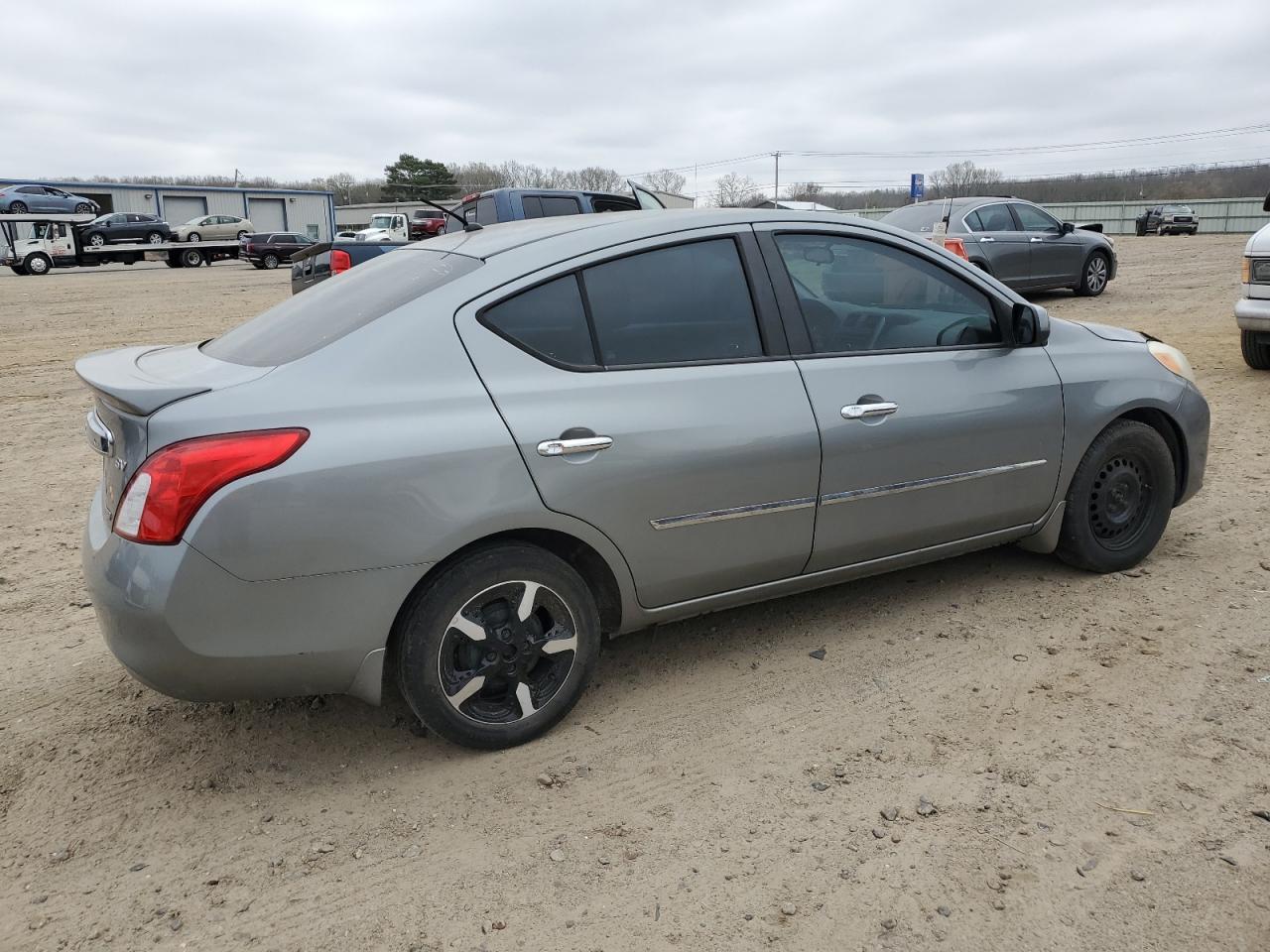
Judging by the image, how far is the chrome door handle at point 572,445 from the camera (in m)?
2.93

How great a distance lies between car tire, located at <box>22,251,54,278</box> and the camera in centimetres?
3195

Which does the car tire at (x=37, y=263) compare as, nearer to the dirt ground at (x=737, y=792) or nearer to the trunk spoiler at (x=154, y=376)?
the dirt ground at (x=737, y=792)

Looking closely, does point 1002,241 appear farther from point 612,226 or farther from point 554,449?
point 554,449

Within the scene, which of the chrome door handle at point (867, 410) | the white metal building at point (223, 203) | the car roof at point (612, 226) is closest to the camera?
the car roof at point (612, 226)

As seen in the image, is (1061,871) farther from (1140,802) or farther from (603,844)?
(603,844)

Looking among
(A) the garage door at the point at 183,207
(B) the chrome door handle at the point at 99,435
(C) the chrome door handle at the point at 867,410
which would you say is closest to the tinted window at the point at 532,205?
(C) the chrome door handle at the point at 867,410

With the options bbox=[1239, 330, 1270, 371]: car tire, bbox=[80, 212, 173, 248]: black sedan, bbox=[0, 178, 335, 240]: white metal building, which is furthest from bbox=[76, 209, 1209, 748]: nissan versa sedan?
bbox=[0, 178, 335, 240]: white metal building

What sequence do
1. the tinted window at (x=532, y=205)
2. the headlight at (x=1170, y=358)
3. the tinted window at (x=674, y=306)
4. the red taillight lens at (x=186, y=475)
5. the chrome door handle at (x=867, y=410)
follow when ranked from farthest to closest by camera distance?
the tinted window at (x=532, y=205) < the headlight at (x=1170, y=358) < the chrome door handle at (x=867, y=410) < the tinted window at (x=674, y=306) < the red taillight lens at (x=186, y=475)

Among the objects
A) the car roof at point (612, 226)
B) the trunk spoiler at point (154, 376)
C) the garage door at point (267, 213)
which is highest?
the garage door at point (267, 213)

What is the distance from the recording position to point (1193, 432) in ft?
14.4

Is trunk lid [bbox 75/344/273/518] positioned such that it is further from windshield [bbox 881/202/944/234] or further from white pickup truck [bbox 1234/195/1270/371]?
windshield [bbox 881/202/944/234]

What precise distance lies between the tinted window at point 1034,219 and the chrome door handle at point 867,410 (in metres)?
12.5

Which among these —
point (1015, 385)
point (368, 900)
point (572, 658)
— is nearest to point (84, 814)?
point (368, 900)

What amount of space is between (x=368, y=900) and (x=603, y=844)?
0.62m
